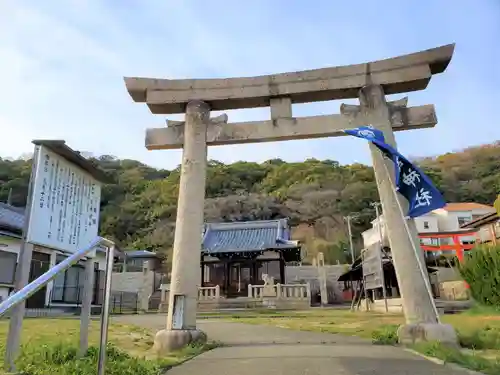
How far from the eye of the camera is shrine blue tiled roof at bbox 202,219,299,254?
2825 cm

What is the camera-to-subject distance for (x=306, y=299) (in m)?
22.7

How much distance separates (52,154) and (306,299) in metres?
20.0

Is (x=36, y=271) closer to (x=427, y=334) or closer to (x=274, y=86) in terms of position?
(x=274, y=86)

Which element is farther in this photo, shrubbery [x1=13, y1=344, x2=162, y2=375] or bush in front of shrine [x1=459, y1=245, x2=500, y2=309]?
bush in front of shrine [x1=459, y1=245, x2=500, y2=309]

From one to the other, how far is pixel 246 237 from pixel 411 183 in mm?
24394

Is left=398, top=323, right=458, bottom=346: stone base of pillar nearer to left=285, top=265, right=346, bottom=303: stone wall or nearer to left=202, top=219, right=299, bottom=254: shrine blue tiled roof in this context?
left=202, top=219, right=299, bottom=254: shrine blue tiled roof

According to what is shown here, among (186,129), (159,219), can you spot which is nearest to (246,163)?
(159,219)

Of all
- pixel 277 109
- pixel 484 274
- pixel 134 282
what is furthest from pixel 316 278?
pixel 277 109

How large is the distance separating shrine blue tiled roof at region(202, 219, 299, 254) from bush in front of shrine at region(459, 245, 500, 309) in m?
16.9

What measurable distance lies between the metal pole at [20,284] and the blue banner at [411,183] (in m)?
5.40

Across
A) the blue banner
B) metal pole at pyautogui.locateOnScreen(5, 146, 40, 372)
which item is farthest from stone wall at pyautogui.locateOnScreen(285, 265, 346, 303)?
metal pole at pyautogui.locateOnScreen(5, 146, 40, 372)

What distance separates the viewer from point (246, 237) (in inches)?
1212

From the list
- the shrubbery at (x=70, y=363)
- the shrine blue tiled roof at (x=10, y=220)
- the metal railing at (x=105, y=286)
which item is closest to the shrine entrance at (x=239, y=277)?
the shrine blue tiled roof at (x=10, y=220)

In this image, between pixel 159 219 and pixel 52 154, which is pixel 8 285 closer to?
pixel 52 154
